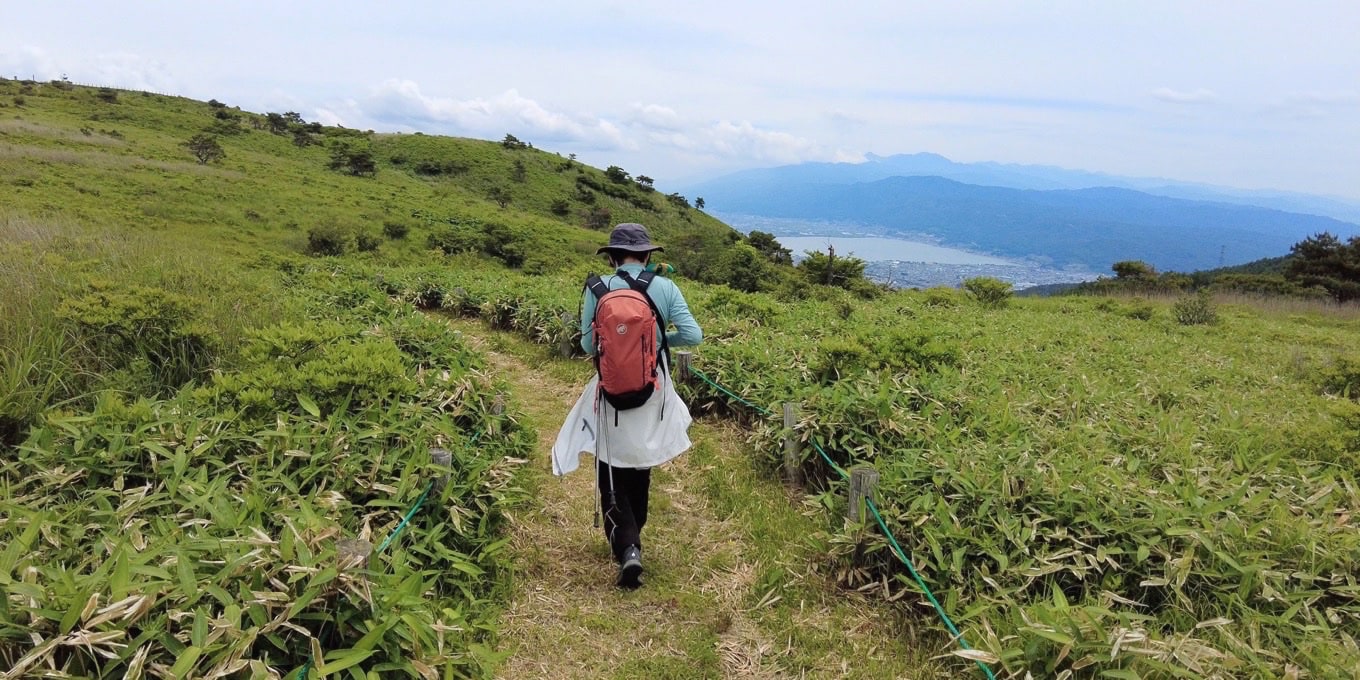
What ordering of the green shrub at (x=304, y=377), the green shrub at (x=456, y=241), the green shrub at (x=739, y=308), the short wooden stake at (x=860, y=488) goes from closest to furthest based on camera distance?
the short wooden stake at (x=860, y=488), the green shrub at (x=304, y=377), the green shrub at (x=739, y=308), the green shrub at (x=456, y=241)

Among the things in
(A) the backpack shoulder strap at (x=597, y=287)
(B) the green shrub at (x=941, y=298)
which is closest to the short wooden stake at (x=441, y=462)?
(A) the backpack shoulder strap at (x=597, y=287)

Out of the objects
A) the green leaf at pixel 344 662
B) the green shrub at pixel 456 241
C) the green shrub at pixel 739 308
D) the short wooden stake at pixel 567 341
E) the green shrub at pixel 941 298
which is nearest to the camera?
the green leaf at pixel 344 662

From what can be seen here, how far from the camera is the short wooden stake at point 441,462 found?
384 cm

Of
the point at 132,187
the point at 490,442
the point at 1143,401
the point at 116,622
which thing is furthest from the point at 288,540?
the point at 132,187

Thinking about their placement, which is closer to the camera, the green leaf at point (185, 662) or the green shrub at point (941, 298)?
the green leaf at point (185, 662)

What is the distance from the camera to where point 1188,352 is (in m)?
9.47

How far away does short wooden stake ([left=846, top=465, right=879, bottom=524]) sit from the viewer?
391 centimetres

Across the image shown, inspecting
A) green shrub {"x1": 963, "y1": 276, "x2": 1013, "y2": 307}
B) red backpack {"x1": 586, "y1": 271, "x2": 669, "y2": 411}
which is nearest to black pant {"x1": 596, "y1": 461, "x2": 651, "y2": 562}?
red backpack {"x1": 586, "y1": 271, "x2": 669, "y2": 411}

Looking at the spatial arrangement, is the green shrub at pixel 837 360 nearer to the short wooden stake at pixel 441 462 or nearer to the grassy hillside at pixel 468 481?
the grassy hillside at pixel 468 481

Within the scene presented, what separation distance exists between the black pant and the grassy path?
0.34 m

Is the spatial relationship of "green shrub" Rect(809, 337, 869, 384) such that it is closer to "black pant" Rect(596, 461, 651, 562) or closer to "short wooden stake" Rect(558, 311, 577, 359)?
"black pant" Rect(596, 461, 651, 562)

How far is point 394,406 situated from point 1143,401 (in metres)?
6.63

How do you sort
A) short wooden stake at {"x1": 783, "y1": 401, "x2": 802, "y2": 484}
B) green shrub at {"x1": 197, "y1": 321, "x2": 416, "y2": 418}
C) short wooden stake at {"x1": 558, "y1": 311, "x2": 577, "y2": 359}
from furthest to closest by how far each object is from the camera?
short wooden stake at {"x1": 558, "y1": 311, "x2": 577, "y2": 359}
short wooden stake at {"x1": 783, "y1": 401, "x2": 802, "y2": 484}
green shrub at {"x1": 197, "y1": 321, "x2": 416, "y2": 418}

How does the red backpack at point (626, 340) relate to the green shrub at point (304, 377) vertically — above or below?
above
